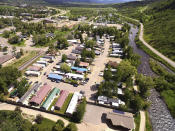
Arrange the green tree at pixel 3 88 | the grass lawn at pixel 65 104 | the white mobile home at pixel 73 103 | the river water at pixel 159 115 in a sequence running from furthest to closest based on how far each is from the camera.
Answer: the green tree at pixel 3 88 → the grass lawn at pixel 65 104 → the white mobile home at pixel 73 103 → the river water at pixel 159 115

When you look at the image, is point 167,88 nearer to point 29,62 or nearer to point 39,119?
point 39,119

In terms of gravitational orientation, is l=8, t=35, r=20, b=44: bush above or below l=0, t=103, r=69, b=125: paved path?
above

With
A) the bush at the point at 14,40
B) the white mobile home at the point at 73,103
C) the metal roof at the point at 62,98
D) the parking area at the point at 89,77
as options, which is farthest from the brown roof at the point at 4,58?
the white mobile home at the point at 73,103

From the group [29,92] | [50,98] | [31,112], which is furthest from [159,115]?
[29,92]

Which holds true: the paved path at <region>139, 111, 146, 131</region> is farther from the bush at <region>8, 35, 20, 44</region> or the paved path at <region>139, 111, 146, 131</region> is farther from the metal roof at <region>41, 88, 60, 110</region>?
the bush at <region>8, 35, 20, 44</region>

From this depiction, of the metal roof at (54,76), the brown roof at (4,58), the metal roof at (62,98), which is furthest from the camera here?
the brown roof at (4,58)

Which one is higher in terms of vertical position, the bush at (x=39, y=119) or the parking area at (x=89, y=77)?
the parking area at (x=89, y=77)

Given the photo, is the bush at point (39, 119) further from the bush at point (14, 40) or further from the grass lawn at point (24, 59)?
the bush at point (14, 40)

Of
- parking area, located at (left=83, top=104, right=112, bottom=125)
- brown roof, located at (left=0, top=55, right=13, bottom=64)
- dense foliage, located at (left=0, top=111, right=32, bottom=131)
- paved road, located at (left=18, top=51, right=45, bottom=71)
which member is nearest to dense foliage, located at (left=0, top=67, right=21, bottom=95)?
dense foliage, located at (left=0, top=111, right=32, bottom=131)

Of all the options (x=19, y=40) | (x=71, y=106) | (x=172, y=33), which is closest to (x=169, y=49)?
(x=172, y=33)
